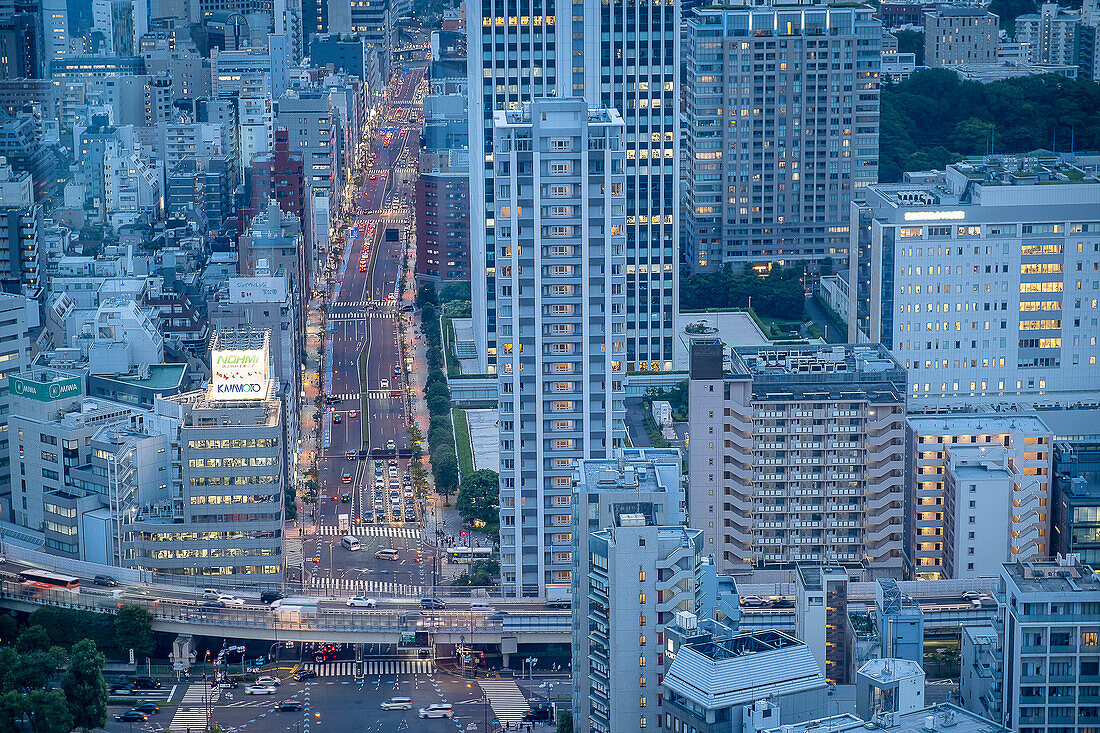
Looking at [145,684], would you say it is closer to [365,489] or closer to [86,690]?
[86,690]

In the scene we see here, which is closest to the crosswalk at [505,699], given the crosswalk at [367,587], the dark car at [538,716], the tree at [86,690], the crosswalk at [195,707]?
the dark car at [538,716]

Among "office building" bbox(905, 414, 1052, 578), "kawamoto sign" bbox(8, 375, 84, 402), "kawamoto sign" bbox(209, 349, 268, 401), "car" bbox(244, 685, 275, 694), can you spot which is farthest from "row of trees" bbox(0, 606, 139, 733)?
"office building" bbox(905, 414, 1052, 578)

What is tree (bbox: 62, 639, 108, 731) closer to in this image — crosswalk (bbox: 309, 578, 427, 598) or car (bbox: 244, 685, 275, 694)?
car (bbox: 244, 685, 275, 694)

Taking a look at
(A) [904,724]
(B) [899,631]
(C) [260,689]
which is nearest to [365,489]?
(C) [260,689]

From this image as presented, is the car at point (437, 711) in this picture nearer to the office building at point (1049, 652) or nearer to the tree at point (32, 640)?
the tree at point (32, 640)

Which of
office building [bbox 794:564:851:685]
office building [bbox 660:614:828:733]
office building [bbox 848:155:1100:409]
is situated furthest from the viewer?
office building [bbox 848:155:1100:409]

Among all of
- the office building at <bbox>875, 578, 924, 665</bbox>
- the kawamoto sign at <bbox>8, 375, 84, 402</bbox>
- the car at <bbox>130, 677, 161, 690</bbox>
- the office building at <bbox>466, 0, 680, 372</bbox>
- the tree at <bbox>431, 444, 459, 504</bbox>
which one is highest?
the office building at <bbox>466, 0, 680, 372</bbox>
